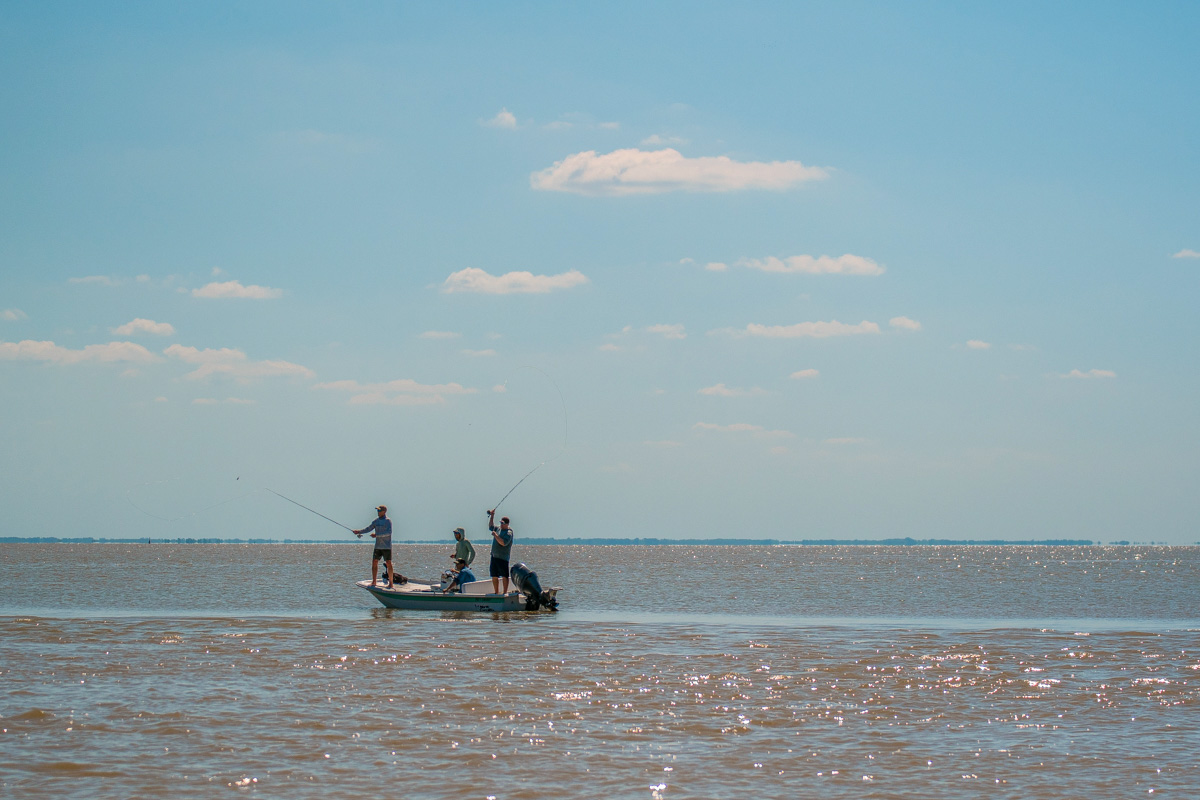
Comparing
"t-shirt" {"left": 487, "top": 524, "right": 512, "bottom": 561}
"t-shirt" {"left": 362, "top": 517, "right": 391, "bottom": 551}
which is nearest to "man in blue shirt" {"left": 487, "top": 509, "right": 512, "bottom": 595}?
"t-shirt" {"left": 487, "top": 524, "right": 512, "bottom": 561}

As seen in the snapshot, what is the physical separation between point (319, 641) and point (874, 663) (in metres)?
8.76

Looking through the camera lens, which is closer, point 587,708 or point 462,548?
point 587,708

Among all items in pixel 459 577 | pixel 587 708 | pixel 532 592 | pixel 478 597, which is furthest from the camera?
pixel 459 577

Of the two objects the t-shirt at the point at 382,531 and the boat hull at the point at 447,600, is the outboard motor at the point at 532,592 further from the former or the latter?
the t-shirt at the point at 382,531

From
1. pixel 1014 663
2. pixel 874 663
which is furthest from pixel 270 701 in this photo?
pixel 1014 663

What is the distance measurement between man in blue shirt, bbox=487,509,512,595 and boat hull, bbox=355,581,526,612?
0.40 meters

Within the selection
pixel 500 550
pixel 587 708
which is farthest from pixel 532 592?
pixel 587 708

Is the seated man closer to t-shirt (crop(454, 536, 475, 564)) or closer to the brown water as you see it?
t-shirt (crop(454, 536, 475, 564))

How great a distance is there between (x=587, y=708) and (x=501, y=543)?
11990mm

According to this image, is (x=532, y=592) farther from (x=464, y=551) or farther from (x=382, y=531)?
(x=382, y=531)

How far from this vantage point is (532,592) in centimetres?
2295

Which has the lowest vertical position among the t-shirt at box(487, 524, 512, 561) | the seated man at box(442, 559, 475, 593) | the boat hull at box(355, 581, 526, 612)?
the boat hull at box(355, 581, 526, 612)

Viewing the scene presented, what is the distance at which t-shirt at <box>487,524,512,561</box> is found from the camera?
22.9m

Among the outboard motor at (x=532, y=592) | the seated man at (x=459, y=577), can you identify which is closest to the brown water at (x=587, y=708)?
the outboard motor at (x=532, y=592)
